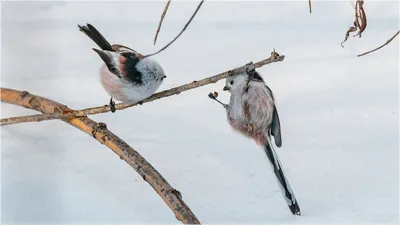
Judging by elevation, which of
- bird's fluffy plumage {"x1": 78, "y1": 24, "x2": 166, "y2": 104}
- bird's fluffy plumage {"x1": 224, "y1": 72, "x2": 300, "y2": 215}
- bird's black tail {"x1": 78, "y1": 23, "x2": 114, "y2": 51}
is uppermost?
bird's black tail {"x1": 78, "y1": 23, "x2": 114, "y2": 51}

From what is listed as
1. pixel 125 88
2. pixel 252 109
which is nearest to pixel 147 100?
pixel 125 88

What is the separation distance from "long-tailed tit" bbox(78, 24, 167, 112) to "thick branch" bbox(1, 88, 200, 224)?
132 mm

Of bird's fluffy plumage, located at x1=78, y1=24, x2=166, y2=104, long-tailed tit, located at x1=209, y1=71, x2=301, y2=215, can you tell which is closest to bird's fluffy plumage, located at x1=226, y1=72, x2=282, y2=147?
long-tailed tit, located at x1=209, y1=71, x2=301, y2=215

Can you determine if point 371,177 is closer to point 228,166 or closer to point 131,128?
point 228,166

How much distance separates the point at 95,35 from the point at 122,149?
256 mm

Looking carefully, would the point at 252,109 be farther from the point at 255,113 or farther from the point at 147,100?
the point at 147,100

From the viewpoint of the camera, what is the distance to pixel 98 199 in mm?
1475

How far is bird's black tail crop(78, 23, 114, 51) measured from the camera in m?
1.14

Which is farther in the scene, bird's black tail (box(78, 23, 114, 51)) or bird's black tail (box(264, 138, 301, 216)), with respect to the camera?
bird's black tail (box(264, 138, 301, 216))

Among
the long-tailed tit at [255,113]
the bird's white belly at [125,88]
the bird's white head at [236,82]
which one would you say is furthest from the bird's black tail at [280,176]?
the bird's white belly at [125,88]

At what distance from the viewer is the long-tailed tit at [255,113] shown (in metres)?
1.23

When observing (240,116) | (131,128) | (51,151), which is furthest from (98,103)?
(240,116)

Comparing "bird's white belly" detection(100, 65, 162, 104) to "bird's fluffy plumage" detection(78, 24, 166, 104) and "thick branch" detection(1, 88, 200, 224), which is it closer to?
A: "bird's fluffy plumage" detection(78, 24, 166, 104)

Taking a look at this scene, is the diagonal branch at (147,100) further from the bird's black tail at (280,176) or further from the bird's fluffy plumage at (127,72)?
the bird's black tail at (280,176)
